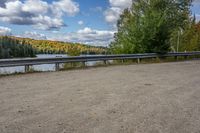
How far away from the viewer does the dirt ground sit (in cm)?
648

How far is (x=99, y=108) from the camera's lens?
26.7 feet

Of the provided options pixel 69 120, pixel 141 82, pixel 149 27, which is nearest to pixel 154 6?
pixel 149 27

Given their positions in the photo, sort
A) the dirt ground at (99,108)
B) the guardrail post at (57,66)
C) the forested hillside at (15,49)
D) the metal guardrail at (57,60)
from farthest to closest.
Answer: the forested hillside at (15,49)
the guardrail post at (57,66)
the metal guardrail at (57,60)
the dirt ground at (99,108)

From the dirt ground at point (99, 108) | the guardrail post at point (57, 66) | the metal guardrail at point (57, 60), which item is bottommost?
the dirt ground at point (99, 108)

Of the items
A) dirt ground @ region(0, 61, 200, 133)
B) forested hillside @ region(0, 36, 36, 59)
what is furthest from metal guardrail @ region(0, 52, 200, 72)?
forested hillside @ region(0, 36, 36, 59)

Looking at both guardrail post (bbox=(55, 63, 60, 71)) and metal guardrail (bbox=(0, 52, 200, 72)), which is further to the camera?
guardrail post (bbox=(55, 63, 60, 71))

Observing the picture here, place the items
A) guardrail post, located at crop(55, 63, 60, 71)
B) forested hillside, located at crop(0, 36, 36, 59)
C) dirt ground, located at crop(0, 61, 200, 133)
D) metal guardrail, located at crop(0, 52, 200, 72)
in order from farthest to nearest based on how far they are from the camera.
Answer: forested hillside, located at crop(0, 36, 36, 59)
guardrail post, located at crop(55, 63, 60, 71)
metal guardrail, located at crop(0, 52, 200, 72)
dirt ground, located at crop(0, 61, 200, 133)

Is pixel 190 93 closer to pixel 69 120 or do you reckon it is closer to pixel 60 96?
pixel 60 96

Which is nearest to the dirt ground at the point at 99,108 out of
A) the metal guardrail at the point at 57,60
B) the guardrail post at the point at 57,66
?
the metal guardrail at the point at 57,60

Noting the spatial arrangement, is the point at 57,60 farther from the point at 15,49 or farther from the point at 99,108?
the point at 15,49

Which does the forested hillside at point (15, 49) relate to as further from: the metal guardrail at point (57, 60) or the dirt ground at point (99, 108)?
the dirt ground at point (99, 108)

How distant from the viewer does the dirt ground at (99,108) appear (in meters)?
6.48

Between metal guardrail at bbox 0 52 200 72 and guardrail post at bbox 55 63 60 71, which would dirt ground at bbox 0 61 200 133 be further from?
guardrail post at bbox 55 63 60 71

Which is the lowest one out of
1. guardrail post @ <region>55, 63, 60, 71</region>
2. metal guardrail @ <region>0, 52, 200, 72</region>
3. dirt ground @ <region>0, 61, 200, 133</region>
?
dirt ground @ <region>0, 61, 200, 133</region>
